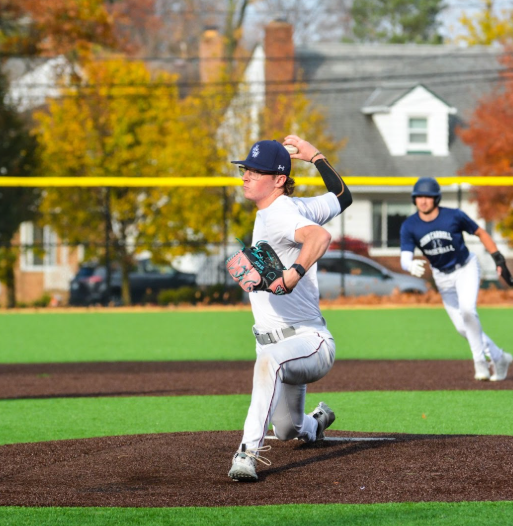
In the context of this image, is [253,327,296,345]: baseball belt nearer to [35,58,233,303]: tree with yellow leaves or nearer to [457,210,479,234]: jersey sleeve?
[457,210,479,234]: jersey sleeve

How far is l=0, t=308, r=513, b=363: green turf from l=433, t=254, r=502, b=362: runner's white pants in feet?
8.59

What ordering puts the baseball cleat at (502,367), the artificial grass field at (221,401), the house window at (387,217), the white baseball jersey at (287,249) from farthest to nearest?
1. the house window at (387,217)
2. the baseball cleat at (502,367)
3. the white baseball jersey at (287,249)
4. the artificial grass field at (221,401)

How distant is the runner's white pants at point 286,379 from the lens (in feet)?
16.9

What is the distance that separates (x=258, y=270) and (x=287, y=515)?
1268mm

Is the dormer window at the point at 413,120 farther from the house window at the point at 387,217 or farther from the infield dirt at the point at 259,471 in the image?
the infield dirt at the point at 259,471

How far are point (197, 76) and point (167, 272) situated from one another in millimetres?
26613

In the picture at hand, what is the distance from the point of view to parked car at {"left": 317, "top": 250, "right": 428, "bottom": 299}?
2212cm

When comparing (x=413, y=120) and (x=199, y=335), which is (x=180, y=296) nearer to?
(x=199, y=335)

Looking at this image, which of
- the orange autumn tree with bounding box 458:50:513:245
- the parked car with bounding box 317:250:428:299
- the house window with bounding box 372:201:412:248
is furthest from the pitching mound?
the house window with bounding box 372:201:412:248

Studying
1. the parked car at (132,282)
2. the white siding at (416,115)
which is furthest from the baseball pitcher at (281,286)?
the white siding at (416,115)

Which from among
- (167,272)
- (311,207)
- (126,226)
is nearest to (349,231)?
(167,272)

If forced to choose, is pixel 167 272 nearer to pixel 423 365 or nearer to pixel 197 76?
pixel 423 365

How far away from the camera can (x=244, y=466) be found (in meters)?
5.01

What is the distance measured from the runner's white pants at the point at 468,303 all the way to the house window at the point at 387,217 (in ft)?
65.2
